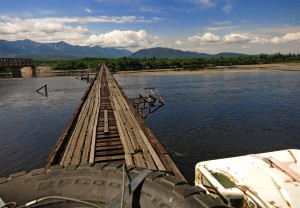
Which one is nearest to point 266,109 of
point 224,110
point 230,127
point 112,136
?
point 224,110

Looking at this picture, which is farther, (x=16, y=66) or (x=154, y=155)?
(x=16, y=66)

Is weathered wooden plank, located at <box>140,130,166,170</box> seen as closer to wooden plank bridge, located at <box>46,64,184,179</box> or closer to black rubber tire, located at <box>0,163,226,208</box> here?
wooden plank bridge, located at <box>46,64,184,179</box>

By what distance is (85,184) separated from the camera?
4.52 metres

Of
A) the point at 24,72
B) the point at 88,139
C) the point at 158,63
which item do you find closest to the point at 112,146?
the point at 88,139

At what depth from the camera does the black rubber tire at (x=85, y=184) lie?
398 cm

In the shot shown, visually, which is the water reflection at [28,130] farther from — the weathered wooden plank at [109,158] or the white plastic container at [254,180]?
the white plastic container at [254,180]

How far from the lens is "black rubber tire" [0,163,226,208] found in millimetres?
3983

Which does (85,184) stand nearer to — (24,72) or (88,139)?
(88,139)

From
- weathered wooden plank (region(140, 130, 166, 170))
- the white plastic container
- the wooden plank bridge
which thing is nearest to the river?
the wooden plank bridge

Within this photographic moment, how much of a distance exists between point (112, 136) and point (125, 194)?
748cm

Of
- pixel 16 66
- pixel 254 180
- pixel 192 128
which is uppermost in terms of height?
pixel 16 66

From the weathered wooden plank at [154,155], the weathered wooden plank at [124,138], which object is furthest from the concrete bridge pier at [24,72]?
the weathered wooden plank at [154,155]

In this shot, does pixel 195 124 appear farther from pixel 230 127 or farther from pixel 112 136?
pixel 112 136

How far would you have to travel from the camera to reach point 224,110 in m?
28.4
